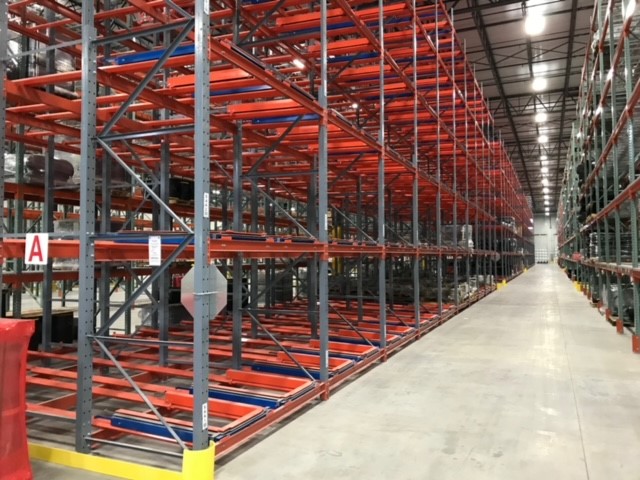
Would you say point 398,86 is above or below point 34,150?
above

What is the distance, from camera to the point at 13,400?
10.8 ft

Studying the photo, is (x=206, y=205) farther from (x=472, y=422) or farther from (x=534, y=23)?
(x=534, y=23)

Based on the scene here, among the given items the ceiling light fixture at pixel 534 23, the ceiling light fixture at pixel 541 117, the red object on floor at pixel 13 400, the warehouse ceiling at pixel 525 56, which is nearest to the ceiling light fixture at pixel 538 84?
the warehouse ceiling at pixel 525 56

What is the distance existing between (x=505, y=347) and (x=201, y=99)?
23.2ft

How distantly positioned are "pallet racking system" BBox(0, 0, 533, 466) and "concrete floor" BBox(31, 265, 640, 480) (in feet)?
1.23

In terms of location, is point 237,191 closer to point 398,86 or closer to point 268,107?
point 268,107

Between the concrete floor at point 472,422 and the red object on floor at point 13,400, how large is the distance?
514 mm

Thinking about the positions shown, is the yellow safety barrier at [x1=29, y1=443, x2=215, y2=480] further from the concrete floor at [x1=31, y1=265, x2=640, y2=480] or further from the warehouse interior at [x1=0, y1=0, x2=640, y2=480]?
the concrete floor at [x1=31, y1=265, x2=640, y2=480]

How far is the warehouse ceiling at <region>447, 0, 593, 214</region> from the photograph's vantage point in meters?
18.0

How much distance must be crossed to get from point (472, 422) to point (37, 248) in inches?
161

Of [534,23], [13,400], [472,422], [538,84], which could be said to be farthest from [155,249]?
[538,84]

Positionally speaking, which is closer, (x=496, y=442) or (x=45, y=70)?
(x=496, y=442)

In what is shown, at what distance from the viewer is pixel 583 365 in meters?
7.30

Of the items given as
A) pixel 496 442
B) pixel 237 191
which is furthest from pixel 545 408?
pixel 237 191
